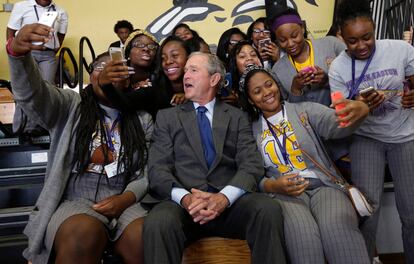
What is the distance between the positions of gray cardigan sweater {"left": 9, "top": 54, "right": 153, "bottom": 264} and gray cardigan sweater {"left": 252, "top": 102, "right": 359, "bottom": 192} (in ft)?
2.18

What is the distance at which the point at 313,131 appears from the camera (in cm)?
216

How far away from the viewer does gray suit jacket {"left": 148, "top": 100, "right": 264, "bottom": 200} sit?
194 centimetres

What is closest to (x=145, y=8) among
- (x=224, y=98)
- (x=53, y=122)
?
(x=224, y=98)

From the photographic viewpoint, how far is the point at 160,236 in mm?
1655

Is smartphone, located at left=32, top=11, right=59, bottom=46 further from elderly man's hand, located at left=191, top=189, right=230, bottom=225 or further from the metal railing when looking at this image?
the metal railing

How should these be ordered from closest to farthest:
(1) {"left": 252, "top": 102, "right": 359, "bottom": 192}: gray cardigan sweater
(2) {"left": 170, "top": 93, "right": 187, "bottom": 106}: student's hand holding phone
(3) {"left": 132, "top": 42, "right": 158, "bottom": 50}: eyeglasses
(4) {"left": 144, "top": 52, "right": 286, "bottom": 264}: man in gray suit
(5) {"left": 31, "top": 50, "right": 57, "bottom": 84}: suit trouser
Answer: (4) {"left": 144, "top": 52, "right": 286, "bottom": 264}: man in gray suit → (1) {"left": 252, "top": 102, "right": 359, "bottom": 192}: gray cardigan sweater → (2) {"left": 170, "top": 93, "right": 187, "bottom": 106}: student's hand holding phone → (3) {"left": 132, "top": 42, "right": 158, "bottom": 50}: eyeglasses → (5) {"left": 31, "top": 50, "right": 57, "bottom": 84}: suit trouser

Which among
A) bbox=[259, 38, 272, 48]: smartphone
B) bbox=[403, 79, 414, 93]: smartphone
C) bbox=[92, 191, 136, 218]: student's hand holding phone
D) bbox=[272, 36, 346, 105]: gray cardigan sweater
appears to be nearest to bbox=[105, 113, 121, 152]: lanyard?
bbox=[92, 191, 136, 218]: student's hand holding phone

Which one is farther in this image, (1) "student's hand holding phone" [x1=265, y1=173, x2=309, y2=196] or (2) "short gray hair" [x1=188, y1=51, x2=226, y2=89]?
(2) "short gray hair" [x1=188, y1=51, x2=226, y2=89]

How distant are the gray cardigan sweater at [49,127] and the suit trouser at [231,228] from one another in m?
0.30

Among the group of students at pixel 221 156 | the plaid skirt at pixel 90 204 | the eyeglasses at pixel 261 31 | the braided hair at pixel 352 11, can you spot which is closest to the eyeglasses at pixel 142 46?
the group of students at pixel 221 156

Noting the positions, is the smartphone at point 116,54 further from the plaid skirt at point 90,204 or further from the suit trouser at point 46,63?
the suit trouser at point 46,63

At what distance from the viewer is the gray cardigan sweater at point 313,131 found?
6.83 feet

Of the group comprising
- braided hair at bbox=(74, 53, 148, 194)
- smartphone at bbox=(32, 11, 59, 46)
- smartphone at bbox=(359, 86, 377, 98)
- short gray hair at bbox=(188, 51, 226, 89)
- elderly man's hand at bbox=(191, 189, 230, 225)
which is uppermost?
smartphone at bbox=(32, 11, 59, 46)

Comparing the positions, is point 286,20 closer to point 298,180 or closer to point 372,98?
point 372,98
